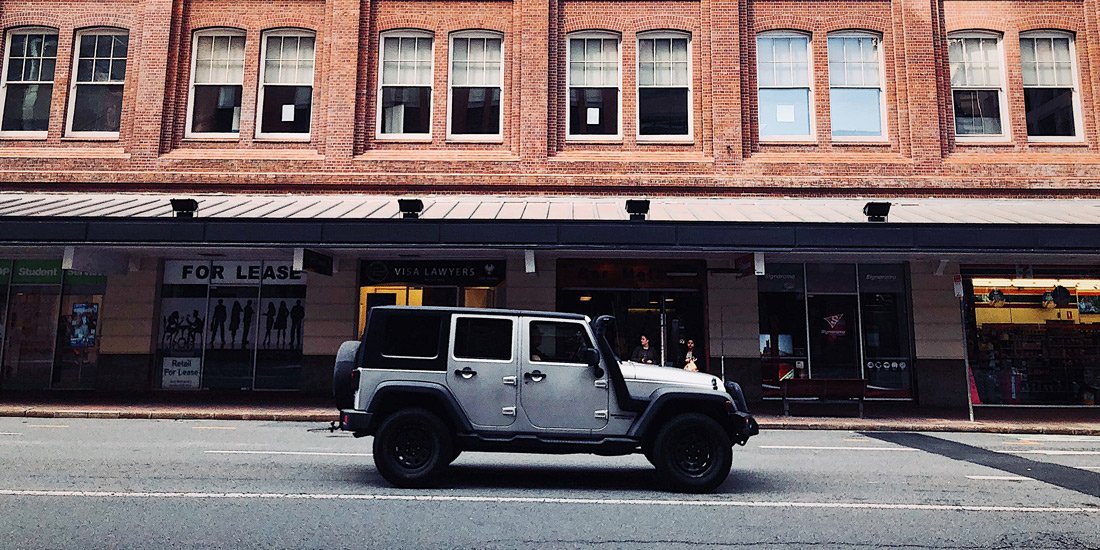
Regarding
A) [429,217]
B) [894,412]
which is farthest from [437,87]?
[894,412]

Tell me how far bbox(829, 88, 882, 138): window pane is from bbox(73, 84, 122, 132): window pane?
18.2m

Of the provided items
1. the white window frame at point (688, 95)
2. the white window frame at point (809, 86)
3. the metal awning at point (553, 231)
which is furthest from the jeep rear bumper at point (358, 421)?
the white window frame at point (809, 86)

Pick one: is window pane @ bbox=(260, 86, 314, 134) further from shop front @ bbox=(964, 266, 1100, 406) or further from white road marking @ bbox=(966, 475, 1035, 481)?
shop front @ bbox=(964, 266, 1100, 406)

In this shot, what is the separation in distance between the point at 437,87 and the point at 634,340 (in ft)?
26.4

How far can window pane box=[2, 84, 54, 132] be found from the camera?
17.6 meters

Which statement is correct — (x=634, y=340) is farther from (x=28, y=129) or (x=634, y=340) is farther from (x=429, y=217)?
(x=28, y=129)

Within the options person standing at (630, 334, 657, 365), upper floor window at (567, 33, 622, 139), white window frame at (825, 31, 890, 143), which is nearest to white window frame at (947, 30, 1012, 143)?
white window frame at (825, 31, 890, 143)

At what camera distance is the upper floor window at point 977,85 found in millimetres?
17016

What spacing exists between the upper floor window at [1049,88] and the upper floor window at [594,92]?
10.2 metres

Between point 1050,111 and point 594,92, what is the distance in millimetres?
11359

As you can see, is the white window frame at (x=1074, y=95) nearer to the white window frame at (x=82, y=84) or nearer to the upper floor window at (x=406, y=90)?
the upper floor window at (x=406, y=90)

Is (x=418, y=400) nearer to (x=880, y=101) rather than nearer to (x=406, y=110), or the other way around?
(x=406, y=110)

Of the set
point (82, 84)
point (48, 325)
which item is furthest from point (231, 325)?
point (82, 84)

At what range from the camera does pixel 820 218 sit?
14078 millimetres
